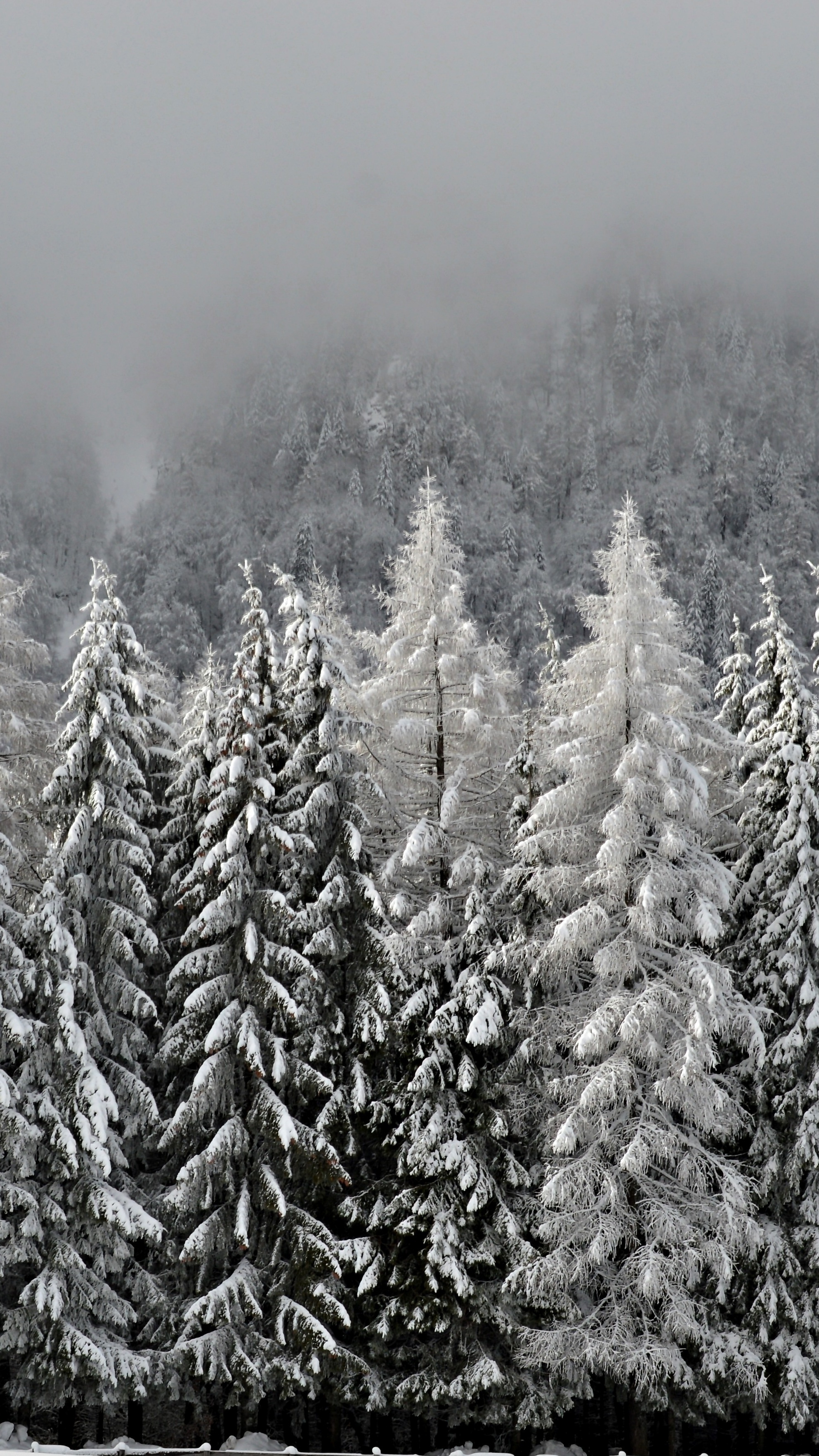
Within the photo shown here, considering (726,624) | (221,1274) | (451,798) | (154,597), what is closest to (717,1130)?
(451,798)

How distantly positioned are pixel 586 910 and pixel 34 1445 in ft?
34.3

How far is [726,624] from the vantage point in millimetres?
85750

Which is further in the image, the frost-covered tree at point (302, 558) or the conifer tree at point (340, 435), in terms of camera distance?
the conifer tree at point (340, 435)

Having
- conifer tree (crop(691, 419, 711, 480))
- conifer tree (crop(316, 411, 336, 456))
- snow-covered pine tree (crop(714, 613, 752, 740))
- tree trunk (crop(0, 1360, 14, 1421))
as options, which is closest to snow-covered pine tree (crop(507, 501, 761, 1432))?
snow-covered pine tree (crop(714, 613, 752, 740))

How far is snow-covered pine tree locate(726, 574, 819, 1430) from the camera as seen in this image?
1875 centimetres

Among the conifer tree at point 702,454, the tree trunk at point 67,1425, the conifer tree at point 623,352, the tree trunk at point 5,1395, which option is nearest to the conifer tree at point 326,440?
the conifer tree at point 702,454

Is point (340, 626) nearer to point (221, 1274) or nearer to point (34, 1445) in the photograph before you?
point (221, 1274)

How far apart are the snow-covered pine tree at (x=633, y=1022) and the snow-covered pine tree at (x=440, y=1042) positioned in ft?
2.61

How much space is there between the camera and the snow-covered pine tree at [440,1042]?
1844 centimetres

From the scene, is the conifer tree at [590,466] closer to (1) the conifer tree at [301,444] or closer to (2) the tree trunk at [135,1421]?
(1) the conifer tree at [301,444]

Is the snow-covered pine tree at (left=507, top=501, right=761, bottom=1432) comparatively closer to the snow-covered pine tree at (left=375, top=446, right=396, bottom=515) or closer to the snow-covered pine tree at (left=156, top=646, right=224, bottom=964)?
the snow-covered pine tree at (left=156, top=646, right=224, bottom=964)

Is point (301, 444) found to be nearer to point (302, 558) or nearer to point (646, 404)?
point (646, 404)

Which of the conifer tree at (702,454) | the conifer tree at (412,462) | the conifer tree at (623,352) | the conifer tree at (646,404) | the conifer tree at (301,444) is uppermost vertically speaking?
the conifer tree at (623,352)

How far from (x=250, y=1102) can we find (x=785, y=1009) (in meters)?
9.36
